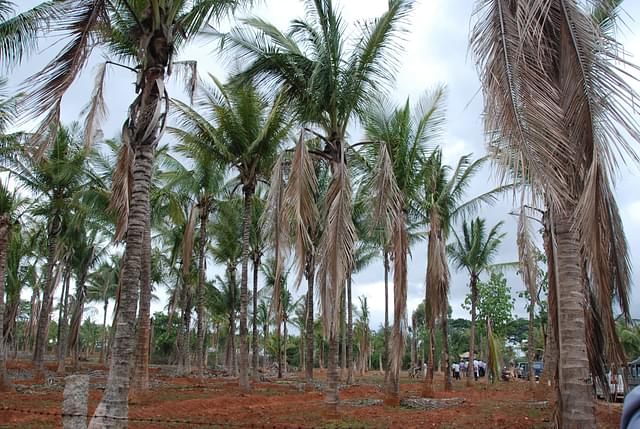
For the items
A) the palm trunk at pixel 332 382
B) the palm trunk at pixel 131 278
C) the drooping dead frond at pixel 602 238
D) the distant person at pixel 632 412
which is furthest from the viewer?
the palm trunk at pixel 332 382

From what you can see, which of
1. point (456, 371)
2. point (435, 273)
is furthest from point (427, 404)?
point (456, 371)

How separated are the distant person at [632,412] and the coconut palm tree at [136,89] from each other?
23.9 feet

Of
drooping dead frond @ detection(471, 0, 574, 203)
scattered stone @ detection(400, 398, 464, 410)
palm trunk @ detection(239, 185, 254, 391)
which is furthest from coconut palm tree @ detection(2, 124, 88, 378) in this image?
drooping dead frond @ detection(471, 0, 574, 203)

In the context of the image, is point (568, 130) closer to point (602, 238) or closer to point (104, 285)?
point (602, 238)

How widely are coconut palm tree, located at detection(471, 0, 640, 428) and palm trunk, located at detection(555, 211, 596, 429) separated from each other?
1 centimetres

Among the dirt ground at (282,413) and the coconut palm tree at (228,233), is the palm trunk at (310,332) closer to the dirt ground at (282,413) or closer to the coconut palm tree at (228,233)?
the dirt ground at (282,413)

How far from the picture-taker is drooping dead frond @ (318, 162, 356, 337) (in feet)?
31.8

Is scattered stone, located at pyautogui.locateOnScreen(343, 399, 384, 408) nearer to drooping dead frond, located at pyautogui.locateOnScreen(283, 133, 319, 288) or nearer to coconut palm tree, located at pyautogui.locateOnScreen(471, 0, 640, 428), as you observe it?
drooping dead frond, located at pyautogui.locateOnScreen(283, 133, 319, 288)

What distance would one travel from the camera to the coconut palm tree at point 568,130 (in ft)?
14.4

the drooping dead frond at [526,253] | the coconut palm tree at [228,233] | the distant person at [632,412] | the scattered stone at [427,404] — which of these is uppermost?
the coconut palm tree at [228,233]

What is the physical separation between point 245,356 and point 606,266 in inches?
594

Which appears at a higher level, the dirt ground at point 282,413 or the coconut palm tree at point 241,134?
the coconut palm tree at point 241,134

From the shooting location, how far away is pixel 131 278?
8.13 m

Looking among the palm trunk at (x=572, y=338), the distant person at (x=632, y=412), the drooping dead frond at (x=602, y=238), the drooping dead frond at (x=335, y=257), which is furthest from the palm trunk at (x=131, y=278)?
the distant person at (x=632, y=412)
